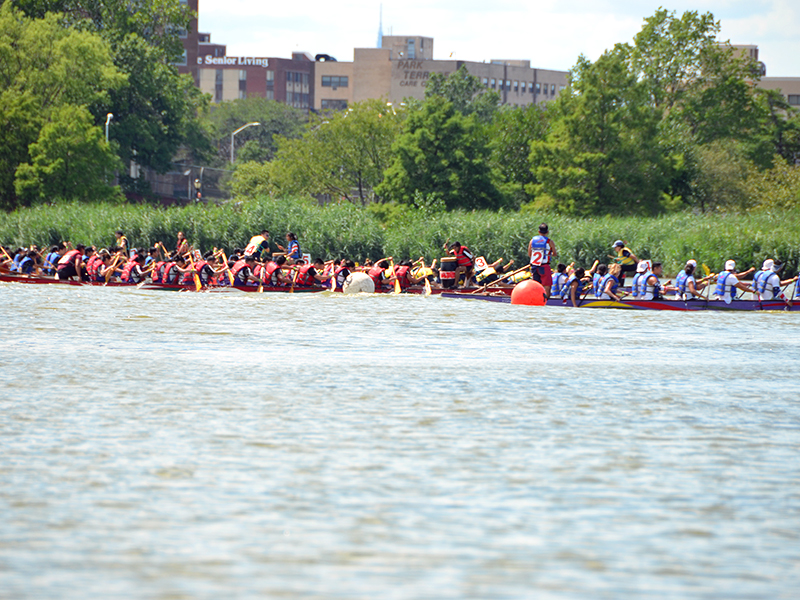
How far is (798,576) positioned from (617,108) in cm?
6455

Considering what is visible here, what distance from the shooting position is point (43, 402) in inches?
535

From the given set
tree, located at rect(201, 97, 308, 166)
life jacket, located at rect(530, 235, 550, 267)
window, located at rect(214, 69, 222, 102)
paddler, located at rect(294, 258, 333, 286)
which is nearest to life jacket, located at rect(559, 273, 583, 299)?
life jacket, located at rect(530, 235, 550, 267)

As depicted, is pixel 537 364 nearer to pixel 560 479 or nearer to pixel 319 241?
pixel 560 479

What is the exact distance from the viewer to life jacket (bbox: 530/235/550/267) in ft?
94.7

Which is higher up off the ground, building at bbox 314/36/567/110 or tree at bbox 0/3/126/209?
building at bbox 314/36/567/110

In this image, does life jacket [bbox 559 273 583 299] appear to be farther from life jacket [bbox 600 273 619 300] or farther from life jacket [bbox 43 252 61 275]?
life jacket [bbox 43 252 61 275]

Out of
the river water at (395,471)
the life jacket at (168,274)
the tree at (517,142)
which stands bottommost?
the river water at (395,471)

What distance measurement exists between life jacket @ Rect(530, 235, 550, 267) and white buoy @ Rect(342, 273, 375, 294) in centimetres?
674

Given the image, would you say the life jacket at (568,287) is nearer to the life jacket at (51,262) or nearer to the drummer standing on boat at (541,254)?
the drummer standing on boat at (541,254)

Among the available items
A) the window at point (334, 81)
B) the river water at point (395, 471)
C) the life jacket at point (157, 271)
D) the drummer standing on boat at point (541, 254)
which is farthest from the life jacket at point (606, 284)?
the window at point (334, 81)

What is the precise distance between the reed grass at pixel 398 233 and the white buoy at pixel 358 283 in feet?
49.0

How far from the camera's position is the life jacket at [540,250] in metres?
28.9

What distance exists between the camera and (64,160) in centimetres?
6506

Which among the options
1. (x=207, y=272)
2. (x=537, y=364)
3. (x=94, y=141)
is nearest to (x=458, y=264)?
(x=207, y=272)
